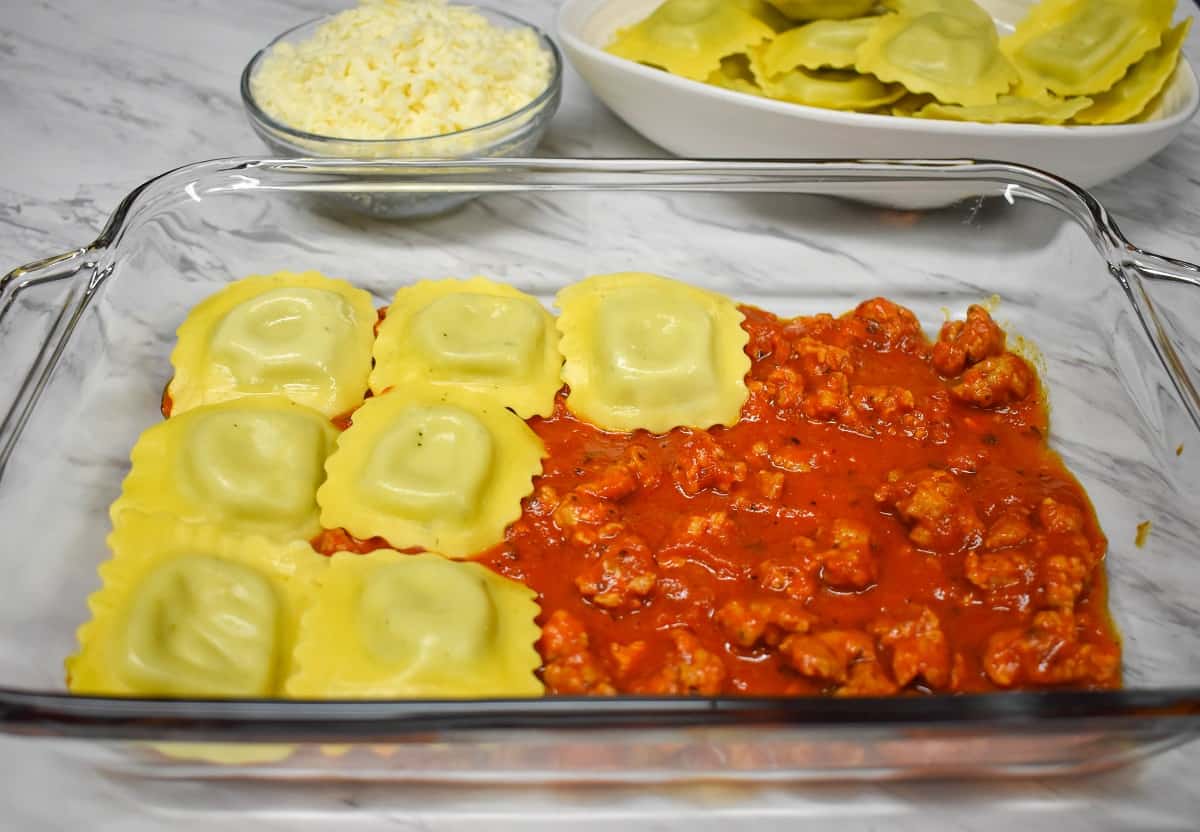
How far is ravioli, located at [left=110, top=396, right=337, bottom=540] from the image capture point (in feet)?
8.69

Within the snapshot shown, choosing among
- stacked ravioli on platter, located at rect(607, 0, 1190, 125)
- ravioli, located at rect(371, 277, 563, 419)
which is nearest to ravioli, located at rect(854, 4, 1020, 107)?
stacked ravioli on platter, located at rect(607, 0, 1190, 125)

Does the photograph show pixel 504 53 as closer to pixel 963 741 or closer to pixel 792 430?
pixel 792 430

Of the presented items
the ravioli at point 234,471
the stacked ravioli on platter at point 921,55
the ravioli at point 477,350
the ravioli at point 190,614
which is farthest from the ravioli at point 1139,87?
the ravioli at point 190,614

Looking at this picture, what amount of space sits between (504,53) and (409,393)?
1.41 meters

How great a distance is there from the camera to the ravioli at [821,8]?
12.3ft

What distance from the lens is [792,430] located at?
2.96 meters

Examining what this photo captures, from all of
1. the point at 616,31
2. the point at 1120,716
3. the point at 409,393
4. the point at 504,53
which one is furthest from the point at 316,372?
the point at 1120,716

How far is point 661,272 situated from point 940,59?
1.22m

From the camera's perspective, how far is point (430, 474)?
2744mm

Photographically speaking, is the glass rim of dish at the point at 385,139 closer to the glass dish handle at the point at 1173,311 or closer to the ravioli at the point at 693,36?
the ravioli at the point at 693,36

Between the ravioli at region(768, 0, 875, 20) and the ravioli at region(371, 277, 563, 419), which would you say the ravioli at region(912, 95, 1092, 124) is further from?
the ravioli at region(371, 277, 563, 419)

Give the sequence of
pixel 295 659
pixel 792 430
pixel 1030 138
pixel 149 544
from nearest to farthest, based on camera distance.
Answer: pixel 295 659 → pixel 149 544 → pixel 792 430 → pixel 1030 138

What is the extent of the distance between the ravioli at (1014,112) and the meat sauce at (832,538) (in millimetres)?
682

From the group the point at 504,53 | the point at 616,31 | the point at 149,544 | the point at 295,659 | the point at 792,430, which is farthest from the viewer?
the point at 616,31
